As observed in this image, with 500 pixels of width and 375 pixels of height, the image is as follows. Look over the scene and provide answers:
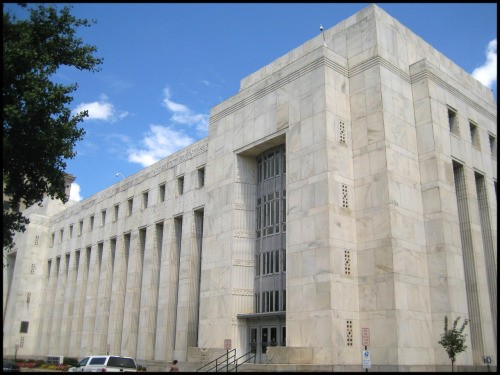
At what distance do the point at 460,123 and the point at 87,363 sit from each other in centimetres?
2625

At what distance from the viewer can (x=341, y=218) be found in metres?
29.2

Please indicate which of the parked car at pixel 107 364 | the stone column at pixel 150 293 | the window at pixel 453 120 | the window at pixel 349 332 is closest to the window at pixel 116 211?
the stone column at pixel 150 293

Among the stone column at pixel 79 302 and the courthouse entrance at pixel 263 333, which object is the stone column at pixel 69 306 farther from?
the courthouse entrance at pixel 263 333

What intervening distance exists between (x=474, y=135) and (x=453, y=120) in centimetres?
261

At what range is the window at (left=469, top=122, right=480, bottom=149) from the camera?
35.5 meters

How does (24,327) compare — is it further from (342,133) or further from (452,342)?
(452,342)

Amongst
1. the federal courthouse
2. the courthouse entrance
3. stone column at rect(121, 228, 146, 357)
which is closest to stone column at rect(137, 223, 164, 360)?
the federal courthouse

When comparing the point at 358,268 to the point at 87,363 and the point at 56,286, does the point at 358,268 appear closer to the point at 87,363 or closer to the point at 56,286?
the point at 87,363

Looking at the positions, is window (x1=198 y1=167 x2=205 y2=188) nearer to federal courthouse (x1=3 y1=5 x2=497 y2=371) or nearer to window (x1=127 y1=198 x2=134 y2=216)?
federal courthouse (x1=3 y1=5 x2=497 y2=371)

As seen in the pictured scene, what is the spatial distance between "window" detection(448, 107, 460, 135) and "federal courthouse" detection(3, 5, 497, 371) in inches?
2.6

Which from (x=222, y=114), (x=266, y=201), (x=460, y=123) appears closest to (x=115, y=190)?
(x=222, y=114)

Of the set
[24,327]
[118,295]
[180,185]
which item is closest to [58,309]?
[24,327]

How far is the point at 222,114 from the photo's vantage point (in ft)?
126

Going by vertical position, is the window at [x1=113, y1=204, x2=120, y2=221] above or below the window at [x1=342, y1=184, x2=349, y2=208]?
above
